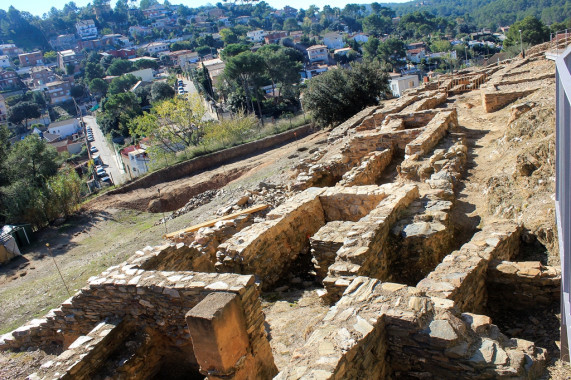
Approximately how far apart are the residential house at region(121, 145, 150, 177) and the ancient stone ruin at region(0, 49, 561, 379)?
2983 centimetres

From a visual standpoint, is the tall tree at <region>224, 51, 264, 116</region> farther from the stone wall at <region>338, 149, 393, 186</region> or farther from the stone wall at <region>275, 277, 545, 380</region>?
the stone wall at <region>275, 277, 545, 380</region>

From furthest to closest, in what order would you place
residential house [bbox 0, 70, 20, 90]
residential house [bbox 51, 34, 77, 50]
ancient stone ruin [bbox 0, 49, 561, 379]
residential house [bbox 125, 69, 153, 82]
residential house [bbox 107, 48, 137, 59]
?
residential house [bbox 51, 34, 77, 50]
residential house [bbox 107, 48, 137, 59]
residential house [bbox 0, 70, 20, 90]
residential house [bbox 125, 69, 153, 82]
ancient stone ruin [bbox 0, 49, 561, 379]

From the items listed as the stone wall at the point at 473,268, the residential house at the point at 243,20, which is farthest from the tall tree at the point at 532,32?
the residential house at the point at 243,20

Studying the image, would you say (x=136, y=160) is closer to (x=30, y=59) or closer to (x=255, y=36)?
(x=255, y=36)

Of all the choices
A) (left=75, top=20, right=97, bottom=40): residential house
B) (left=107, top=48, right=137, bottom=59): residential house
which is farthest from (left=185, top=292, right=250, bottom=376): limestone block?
(left=75, top=20, right=97, bottom=40): residential house

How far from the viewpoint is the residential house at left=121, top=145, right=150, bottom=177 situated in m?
38.0

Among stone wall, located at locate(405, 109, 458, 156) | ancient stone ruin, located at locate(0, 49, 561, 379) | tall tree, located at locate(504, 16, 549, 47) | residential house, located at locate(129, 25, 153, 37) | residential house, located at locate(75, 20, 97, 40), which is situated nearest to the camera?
ancient stone ruin, located at locate(0, 49, 561, 379)

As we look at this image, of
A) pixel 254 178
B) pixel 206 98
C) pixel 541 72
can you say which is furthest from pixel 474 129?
pixel 206 98

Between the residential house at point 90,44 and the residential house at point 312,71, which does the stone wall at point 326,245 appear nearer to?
the residential house at point 312,71

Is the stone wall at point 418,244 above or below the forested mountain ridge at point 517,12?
below

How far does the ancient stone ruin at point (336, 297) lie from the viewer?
414 cm

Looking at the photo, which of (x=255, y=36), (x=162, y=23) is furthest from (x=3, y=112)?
(x=162, y=23)

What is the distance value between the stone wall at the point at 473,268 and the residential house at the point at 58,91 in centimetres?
11267

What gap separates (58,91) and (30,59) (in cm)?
5013
